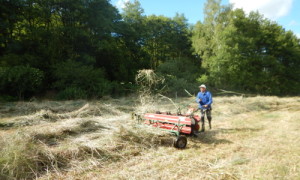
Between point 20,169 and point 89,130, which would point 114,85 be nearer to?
point 89,130

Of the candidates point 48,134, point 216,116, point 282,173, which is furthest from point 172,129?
point 216,116

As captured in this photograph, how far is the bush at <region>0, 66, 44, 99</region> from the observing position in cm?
1181

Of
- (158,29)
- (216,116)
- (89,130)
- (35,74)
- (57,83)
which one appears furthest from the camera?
(158,29)

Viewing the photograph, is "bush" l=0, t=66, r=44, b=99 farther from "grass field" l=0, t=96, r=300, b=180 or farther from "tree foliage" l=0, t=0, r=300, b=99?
"grass field" l=0, t=96, r=300, b=180

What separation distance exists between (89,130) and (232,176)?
400 centimetres

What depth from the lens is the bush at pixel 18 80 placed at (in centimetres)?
1181

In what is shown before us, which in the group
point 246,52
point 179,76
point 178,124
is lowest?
point 178,124

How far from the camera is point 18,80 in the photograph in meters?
12.2

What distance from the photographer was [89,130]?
5.62m

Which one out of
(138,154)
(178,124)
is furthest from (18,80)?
(178,124)

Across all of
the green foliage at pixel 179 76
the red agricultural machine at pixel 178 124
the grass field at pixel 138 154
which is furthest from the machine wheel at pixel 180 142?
the green foliage at pixel 179 76

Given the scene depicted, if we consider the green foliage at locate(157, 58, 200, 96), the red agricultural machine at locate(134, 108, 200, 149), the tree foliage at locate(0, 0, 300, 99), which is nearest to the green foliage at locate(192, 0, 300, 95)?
the tree foliage at locate(0, 0, 300, 99)

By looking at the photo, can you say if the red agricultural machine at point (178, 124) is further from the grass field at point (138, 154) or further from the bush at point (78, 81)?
the bush at point (78, 81)

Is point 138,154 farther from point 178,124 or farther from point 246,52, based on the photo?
point 246,52
